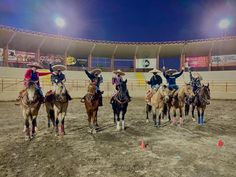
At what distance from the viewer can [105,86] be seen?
36.3 metres

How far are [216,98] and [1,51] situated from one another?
36194mm

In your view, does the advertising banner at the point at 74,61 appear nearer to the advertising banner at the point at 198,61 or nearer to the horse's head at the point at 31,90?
the advertising banner at the point at 198,61

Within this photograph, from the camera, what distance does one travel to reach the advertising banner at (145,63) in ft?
150

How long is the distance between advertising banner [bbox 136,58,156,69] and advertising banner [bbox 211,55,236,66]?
12.1m

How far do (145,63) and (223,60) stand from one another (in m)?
15.8

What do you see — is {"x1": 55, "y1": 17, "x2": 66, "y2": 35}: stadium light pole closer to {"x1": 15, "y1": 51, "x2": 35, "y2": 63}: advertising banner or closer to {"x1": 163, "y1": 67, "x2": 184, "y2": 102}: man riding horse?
{"x1": 15, "y1": 51, "x2": 35, "y2": 63}: advertising banner

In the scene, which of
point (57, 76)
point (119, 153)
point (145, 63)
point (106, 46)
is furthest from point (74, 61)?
point (119, 153)

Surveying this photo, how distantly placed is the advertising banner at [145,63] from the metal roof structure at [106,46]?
3.19ft

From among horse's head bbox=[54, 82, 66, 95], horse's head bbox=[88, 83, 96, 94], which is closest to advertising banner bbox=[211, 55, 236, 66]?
horse's head bbox=[88, 83, 96, 94]

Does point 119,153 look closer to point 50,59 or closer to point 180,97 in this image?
point 180,97

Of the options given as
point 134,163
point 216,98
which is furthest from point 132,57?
point 134,163

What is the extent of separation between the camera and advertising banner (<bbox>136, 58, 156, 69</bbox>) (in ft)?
150

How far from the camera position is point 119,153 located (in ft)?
23.2

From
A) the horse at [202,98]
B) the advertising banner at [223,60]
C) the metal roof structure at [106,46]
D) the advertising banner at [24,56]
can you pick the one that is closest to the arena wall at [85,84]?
the advertising banner at [24,56]
